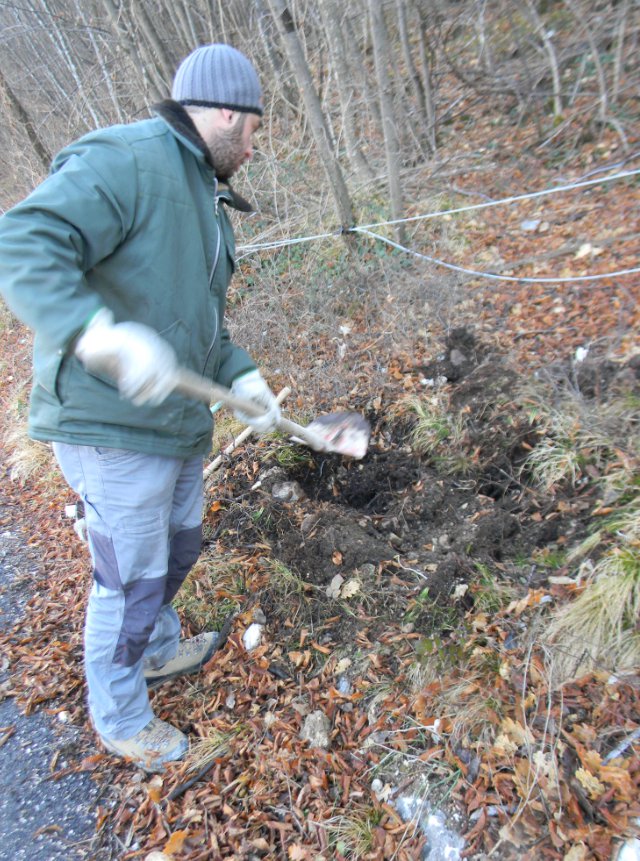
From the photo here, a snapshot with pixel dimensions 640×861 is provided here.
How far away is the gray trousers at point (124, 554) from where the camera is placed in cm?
199

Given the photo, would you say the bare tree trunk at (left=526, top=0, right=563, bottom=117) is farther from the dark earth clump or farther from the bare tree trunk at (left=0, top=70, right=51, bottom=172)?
the bare tree trunk at (left=0, top=70, right=51, bottom=172)

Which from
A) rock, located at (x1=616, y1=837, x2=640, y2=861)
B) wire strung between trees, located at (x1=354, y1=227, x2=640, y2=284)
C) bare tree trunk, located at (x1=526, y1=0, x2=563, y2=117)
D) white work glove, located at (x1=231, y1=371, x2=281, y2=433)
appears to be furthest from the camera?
bare tree trunk, located at (x1=526, y1=0, x2=563, y2=117)

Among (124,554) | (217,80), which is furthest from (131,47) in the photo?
(124,554)

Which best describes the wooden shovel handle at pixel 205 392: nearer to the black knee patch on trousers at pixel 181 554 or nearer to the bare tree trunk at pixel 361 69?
the black knee patch on trousers at pixel 181 554

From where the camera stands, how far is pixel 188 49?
7211 mm

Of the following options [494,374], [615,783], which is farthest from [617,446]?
[615,783]

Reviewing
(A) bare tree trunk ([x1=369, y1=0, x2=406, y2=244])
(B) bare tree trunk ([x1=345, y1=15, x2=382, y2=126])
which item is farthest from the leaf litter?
(B) bare tree trunk ([x1=345, y1=15, x2=382, y2=126])

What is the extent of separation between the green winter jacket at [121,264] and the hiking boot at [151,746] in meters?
1.33

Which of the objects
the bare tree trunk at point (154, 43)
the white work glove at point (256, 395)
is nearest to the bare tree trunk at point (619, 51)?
the bare tree trunk at point (154, 43)

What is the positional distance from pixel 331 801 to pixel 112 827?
0.93m

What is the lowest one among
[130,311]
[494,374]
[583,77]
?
[494,374]

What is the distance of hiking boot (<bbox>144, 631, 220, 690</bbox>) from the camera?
2.72m

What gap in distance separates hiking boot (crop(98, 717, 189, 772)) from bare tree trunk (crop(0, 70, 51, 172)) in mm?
8998

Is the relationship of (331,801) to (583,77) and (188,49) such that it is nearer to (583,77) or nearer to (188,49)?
(583,77)
